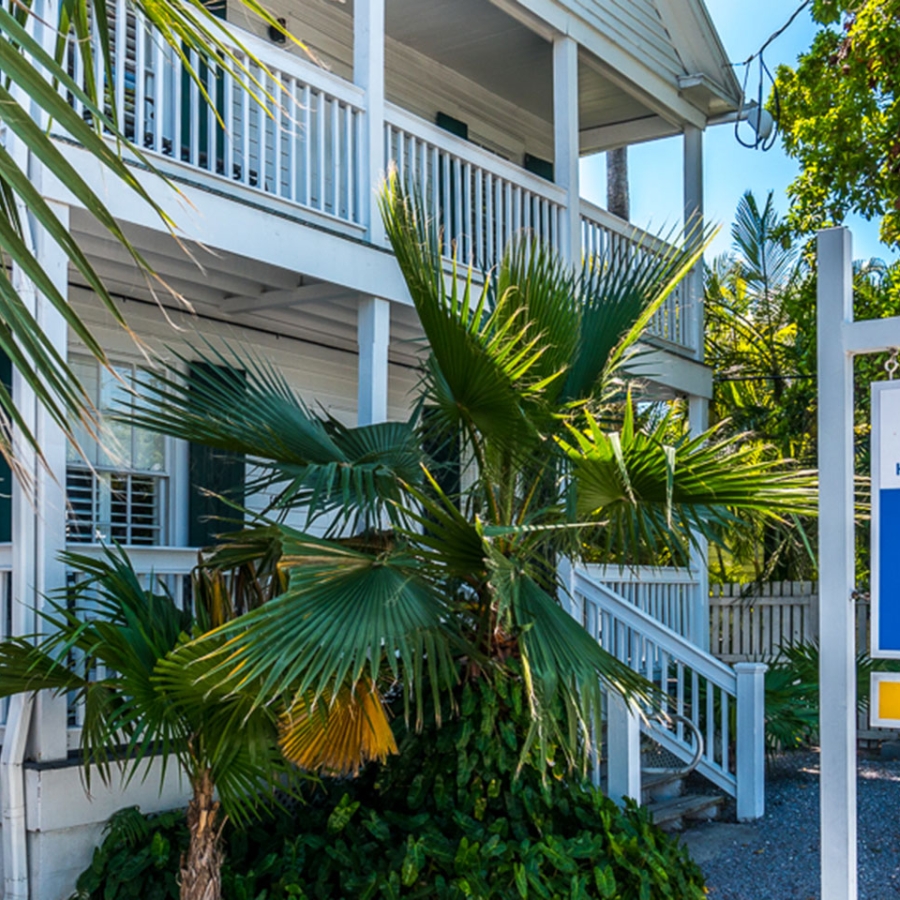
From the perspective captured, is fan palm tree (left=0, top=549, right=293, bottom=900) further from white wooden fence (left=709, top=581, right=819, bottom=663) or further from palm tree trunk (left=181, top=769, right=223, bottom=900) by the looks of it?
white wooden fence (left=709, top=581, right=819, bottom=663)

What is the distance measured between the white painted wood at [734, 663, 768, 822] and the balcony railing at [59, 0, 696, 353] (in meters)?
2.61

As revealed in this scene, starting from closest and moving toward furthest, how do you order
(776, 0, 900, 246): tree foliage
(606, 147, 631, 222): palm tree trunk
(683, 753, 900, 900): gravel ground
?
(683, 753, 900, 900): gravel ground, (776, 0, 900, 246): tree foliage, (606, 147, 631, 222): palm tree trunk

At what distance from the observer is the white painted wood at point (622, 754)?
681 centimetres

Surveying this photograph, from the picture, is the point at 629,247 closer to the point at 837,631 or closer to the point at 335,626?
the point at 335,626

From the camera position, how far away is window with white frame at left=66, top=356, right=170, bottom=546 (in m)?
7.97

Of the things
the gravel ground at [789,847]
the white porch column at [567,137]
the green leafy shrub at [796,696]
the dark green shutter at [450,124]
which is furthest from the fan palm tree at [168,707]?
the dark green shutter at [450,124]

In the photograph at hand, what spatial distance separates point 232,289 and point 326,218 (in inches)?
41.4

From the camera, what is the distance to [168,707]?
15.4ft

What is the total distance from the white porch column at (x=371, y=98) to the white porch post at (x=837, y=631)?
173 inches

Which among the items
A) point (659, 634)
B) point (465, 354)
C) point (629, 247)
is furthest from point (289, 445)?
point (629, 247)

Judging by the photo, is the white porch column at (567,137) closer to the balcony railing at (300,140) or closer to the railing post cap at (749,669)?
the balcony railing at (300,140)

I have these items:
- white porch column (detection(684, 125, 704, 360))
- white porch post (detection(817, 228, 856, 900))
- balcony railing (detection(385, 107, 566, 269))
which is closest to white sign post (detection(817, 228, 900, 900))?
white porch post (detection(817, 228, 856, 900))

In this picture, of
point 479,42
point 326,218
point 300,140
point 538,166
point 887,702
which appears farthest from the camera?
point 538,166

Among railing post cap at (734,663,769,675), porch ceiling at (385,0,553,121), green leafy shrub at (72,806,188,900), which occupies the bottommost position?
green leafy shrub at (72,806,188,900)
